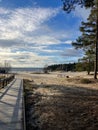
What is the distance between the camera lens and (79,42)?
47.1 meters

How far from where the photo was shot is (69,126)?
1123cm

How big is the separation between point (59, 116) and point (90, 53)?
111 feet

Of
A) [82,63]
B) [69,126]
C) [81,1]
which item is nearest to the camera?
[69,126]

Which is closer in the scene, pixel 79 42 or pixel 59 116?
pixel 59 116

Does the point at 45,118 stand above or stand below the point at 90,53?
below

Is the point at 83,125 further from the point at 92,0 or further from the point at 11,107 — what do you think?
the point at 92,0

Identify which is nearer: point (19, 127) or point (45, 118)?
point (19, 127)

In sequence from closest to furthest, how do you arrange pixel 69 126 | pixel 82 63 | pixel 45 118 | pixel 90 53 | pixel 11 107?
pixel 69 126, pixel 45 118, pixel 11 107, pixel 90 53, pixel 82 63

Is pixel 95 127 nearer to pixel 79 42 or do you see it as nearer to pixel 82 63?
pixel 79 42

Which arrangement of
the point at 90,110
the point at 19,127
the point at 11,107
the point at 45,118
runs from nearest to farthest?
the point at 19,127 → the point at 45,118 → the point at 90,110 → the point at 11,107

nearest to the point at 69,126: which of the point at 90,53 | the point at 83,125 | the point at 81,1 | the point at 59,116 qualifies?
the point at 83,125

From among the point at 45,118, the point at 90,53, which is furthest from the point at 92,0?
the point at 90,53

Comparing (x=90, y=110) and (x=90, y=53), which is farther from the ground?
(x=90, y=53)

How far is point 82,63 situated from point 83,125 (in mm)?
43874
